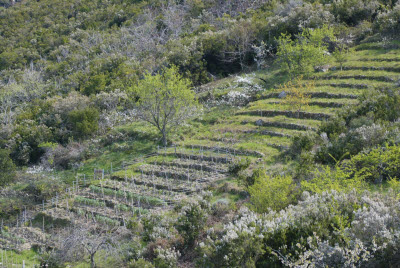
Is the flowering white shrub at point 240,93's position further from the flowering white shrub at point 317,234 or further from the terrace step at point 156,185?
the flowering white shrub at point 317,234

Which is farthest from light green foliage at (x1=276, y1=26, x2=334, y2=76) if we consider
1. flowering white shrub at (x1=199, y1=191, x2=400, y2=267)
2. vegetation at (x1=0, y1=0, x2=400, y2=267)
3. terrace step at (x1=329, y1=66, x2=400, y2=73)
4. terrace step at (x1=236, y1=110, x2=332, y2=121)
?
flowering white shrub at (x1=199, y1=191, x2=400, y2=267)

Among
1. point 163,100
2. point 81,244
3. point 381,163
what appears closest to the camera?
point 381,163

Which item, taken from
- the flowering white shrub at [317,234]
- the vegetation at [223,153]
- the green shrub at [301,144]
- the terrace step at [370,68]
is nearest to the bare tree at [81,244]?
the vegetation at [223,153]

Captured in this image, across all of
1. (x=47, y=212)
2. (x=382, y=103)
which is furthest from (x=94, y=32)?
(x=382, y=103)

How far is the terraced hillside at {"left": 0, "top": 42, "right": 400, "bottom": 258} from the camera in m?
22.4

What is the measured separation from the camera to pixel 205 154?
89.4ft

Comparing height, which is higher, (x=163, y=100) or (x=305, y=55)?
(x=305, y=55)

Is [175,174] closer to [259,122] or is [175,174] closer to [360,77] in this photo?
[259,122]

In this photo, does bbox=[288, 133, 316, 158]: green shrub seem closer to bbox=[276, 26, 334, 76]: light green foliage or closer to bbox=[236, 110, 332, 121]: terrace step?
bbox=[236, 110, 332, 121]: terrace step

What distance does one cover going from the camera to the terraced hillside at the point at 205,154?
22391 millimetres

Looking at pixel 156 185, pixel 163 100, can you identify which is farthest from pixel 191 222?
pixel 163 100

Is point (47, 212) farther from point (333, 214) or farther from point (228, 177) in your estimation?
point (333, 214)

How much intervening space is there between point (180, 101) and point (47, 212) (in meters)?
13.5

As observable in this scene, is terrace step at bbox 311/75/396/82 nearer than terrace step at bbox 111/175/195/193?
No
